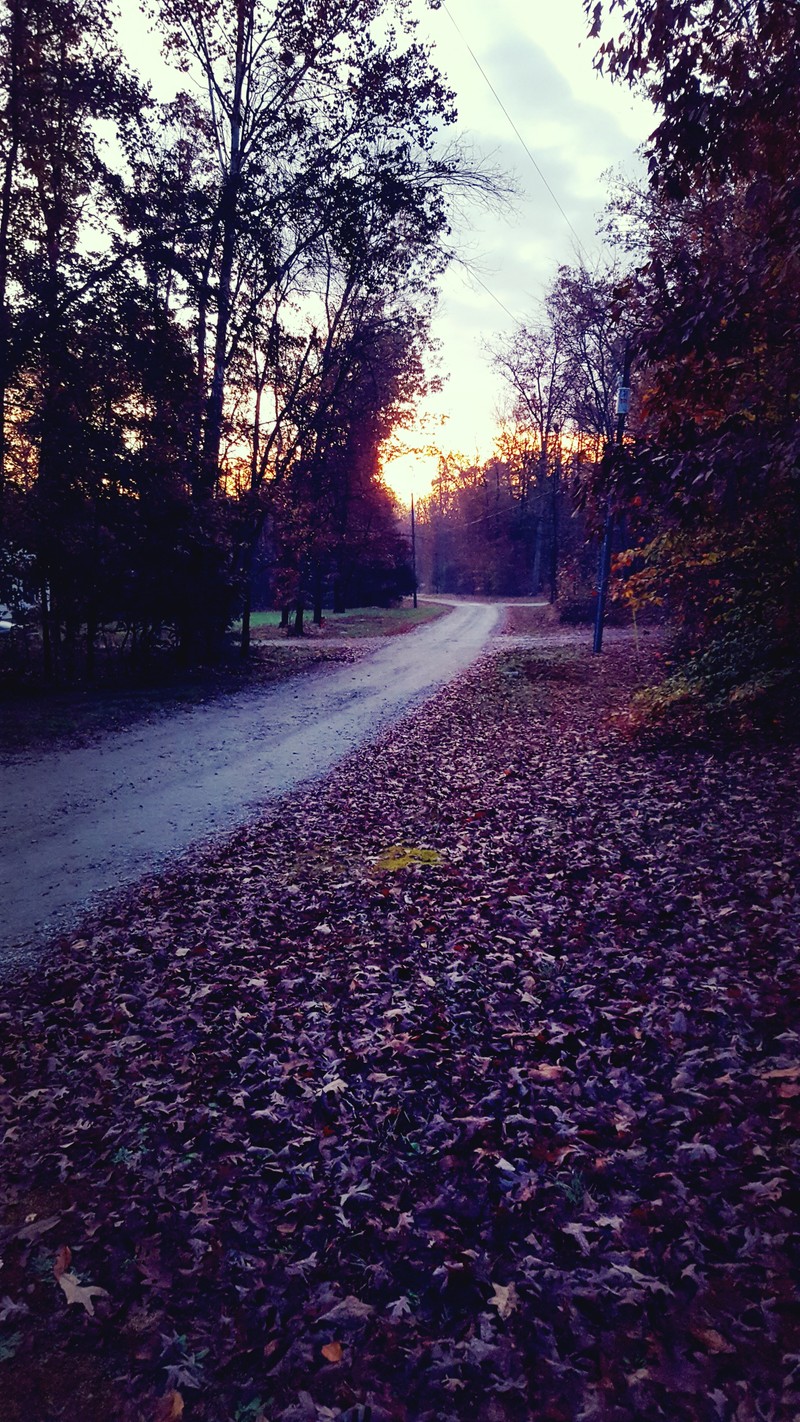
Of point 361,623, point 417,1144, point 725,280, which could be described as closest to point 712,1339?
point 417,1144

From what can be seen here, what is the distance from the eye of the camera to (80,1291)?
292cm

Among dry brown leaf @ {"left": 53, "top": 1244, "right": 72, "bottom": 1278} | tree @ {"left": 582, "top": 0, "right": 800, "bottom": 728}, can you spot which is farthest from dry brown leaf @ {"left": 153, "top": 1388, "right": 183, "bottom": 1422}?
tree @ {"left": 582, "top": 0, "right": 800, "bottom": 728}

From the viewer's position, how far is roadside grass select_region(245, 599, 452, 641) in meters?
31.4

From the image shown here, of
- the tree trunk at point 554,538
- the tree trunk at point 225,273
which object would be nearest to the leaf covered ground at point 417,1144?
the tree trunk at point 225,273

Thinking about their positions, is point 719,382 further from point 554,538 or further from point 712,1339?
point 554,538

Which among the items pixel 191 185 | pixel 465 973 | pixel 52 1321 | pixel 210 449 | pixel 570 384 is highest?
pixel 570 384

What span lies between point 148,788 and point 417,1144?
6.70 m

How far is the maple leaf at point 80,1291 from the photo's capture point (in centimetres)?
288

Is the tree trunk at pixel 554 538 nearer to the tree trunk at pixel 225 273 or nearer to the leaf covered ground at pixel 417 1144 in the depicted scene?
the tree trunk at pixel 225 273

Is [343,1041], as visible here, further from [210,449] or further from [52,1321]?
[210,449]

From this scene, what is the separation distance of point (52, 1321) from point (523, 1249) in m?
1.90

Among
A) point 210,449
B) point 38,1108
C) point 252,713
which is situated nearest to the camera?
point 38,1108

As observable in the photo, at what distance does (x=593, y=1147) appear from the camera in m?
3.53

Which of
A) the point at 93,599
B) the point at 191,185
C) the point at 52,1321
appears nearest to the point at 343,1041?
the point at 52,1321
